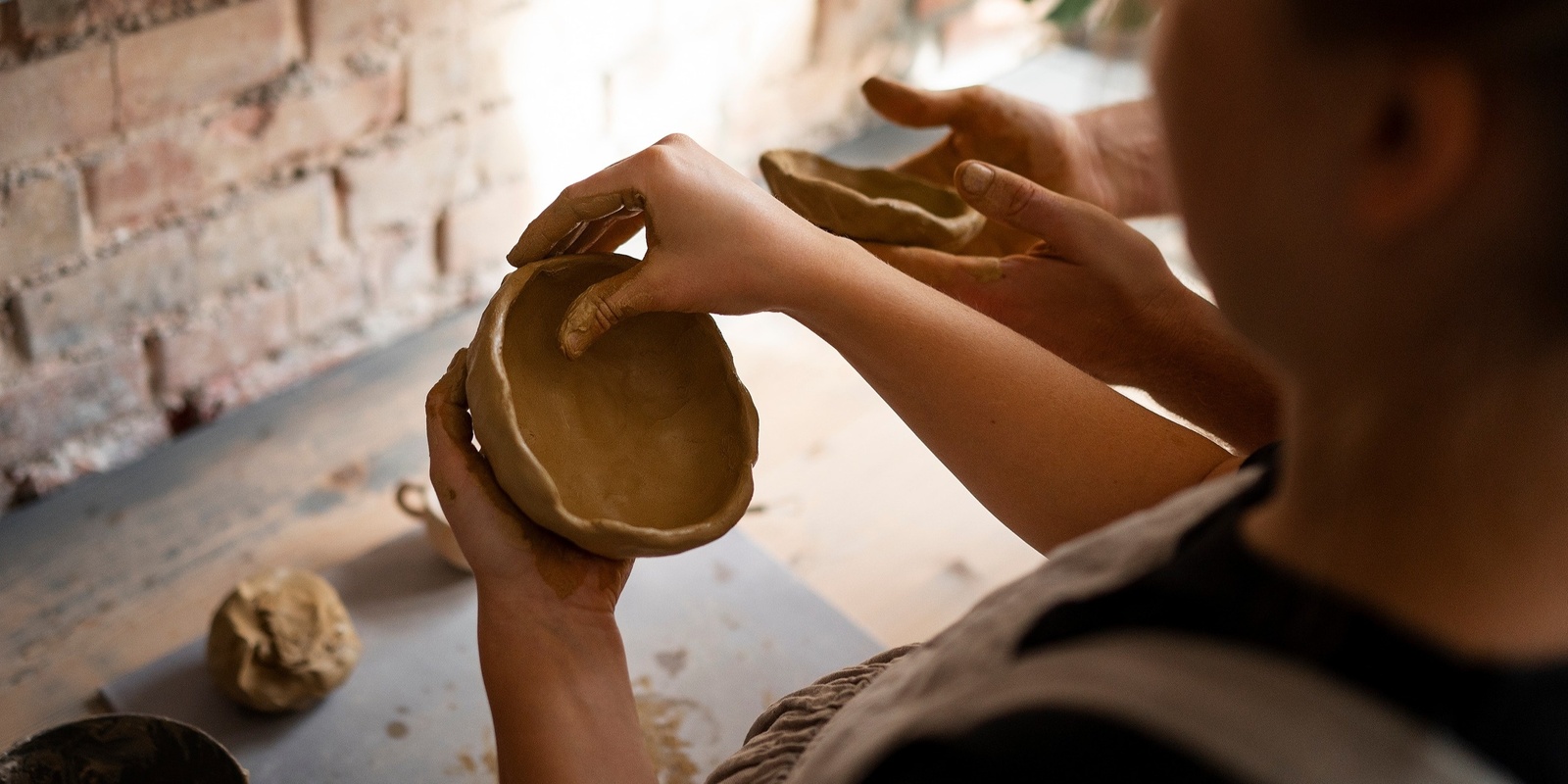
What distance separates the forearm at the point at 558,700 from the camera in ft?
3.00

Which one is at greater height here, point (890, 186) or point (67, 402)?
point (890, 186)

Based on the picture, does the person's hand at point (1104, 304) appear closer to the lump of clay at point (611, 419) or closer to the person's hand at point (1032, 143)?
the person's hand at point (1032, 143)

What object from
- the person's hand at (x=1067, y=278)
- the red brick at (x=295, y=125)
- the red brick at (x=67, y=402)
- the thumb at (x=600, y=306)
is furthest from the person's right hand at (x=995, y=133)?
the red brick at (x=67, y=402)

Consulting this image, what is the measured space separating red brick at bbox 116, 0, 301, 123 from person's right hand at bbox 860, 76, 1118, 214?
0.80 meters

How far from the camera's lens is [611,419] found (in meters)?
1.07

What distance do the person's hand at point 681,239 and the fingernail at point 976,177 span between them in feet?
0.67

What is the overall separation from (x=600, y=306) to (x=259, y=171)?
0.92 m

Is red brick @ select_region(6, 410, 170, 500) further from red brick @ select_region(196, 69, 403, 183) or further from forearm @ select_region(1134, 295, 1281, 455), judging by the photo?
forearm @ select_region(1134, 295, 1281, 455)

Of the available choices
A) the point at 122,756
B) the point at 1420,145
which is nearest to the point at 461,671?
the point at 122,756

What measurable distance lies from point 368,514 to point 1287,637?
1377 mm

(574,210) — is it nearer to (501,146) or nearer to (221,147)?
(221,147)

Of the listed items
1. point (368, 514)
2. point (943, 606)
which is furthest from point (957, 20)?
point (368, 514)

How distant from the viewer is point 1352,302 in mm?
473

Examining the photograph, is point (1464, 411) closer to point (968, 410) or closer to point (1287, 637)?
point (1287, 637)
